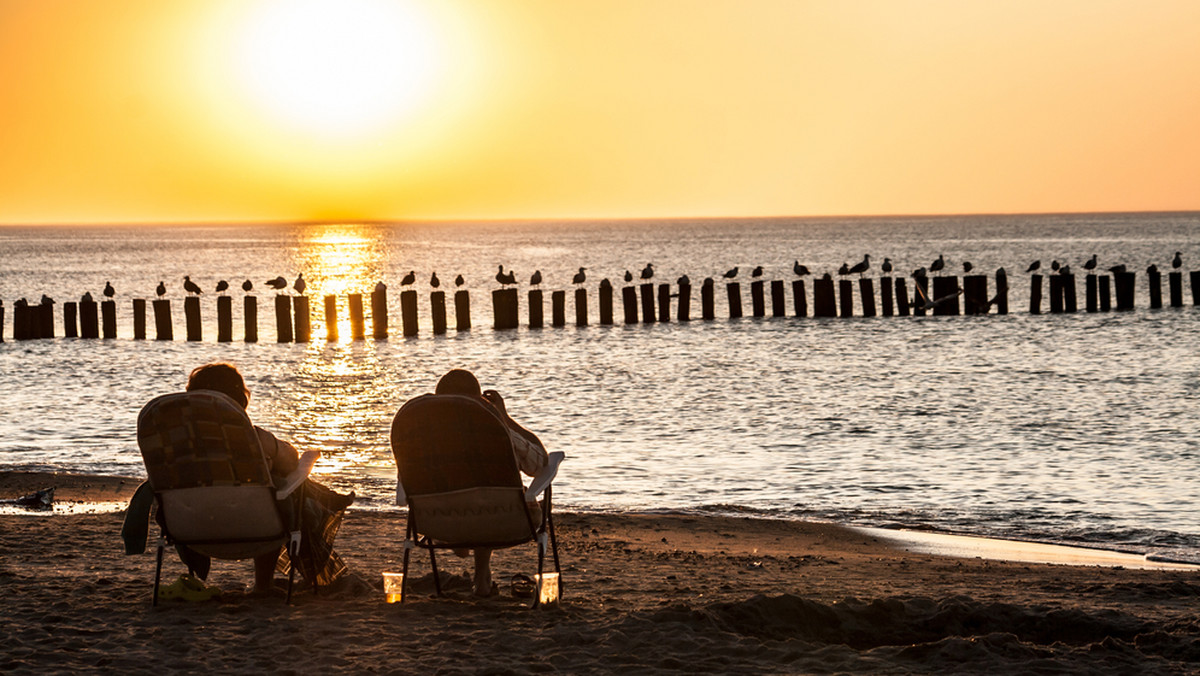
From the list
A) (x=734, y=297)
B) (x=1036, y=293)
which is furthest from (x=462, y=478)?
(x=1036, y=293)

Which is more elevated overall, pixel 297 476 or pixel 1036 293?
pixel 297 476

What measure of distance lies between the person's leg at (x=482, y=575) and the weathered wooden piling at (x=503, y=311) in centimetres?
2713

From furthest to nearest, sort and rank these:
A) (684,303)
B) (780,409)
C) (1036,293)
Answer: (1036,293) → (684,303) → (780,409)

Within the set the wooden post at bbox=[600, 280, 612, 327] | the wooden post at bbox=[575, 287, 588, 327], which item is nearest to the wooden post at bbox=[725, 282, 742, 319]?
the wooden post at bbox=[600, 280, 612, 327]

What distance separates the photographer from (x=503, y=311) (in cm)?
3378

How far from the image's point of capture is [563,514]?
10.2 m

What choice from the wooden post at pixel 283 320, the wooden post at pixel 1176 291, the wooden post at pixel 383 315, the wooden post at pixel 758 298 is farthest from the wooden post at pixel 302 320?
the wooden post at pixel 1176 291

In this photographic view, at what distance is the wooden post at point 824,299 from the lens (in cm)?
3603

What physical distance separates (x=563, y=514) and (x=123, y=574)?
3.81m

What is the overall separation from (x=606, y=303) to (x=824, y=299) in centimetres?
624

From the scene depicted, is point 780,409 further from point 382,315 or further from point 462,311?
point 462,311

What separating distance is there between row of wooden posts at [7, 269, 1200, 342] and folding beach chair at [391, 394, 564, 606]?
24768 millimetres

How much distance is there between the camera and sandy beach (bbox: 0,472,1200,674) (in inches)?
207

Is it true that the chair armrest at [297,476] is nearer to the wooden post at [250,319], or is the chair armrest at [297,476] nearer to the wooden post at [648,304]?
the wooden post at [250,319]
